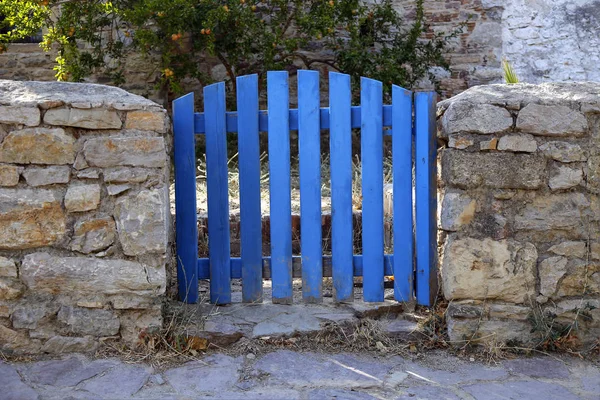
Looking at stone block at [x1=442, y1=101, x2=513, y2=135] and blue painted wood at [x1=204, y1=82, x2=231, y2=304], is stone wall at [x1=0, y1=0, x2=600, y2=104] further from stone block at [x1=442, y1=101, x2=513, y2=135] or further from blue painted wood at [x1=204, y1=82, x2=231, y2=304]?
stone block at [x1=442, y1=101, x2=513, y2=135]

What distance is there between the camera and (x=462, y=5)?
7.46m

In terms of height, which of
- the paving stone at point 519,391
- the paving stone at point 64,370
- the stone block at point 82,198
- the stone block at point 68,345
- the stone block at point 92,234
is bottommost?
the paving stone at point 519,391

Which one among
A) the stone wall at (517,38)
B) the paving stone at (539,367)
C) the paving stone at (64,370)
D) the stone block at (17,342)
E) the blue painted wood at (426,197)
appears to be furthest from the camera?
the stone wall at (517,38)

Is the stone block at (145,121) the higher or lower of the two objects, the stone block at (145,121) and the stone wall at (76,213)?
the higher

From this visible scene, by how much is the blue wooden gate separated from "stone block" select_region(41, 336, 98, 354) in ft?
1.86

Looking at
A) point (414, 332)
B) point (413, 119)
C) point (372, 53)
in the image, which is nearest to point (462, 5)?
point (372, 53)

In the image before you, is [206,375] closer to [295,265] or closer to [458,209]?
[295,265]

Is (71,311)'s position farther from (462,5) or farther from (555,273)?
(462,5)

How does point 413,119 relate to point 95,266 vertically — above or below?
above

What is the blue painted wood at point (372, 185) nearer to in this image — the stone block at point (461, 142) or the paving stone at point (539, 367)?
the stone block at point (461, 142)

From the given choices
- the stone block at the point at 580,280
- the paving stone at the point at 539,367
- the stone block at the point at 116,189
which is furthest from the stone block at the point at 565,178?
the stone block at the point at 116,189

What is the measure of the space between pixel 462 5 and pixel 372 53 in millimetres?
1430

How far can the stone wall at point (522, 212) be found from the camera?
9.96 feet

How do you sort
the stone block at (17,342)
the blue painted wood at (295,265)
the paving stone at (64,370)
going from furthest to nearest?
the blue painted wood at (295,265) → the stone block at (17,342) → the paving stone at (64,370)
